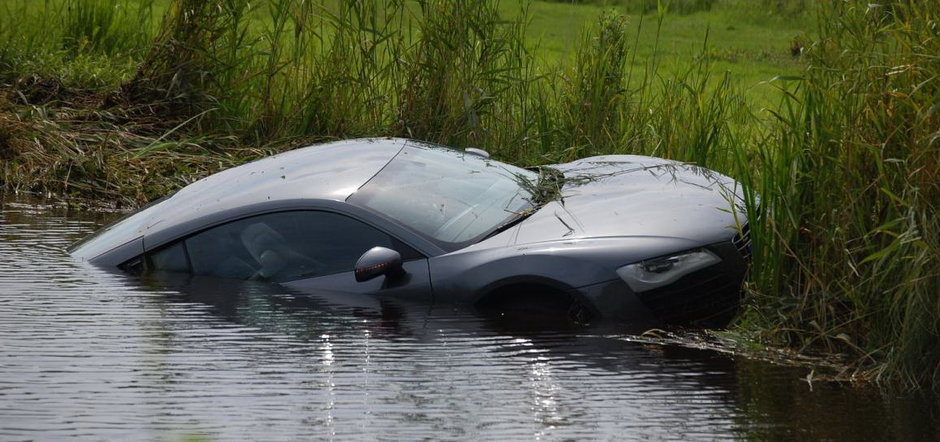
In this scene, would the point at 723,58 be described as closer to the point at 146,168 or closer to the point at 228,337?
the point at 146,168

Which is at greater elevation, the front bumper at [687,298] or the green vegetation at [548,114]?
the green vegetation at [548,114]

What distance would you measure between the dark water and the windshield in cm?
42

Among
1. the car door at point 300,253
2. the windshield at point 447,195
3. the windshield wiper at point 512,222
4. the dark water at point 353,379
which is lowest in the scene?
the dark water at point 353,379

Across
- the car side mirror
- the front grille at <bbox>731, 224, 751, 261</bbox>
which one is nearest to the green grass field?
the front grille at <bbox>731, 224, 751, 261</bbox>

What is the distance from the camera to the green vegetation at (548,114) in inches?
216

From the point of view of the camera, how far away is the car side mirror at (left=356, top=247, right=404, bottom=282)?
19.4 ft

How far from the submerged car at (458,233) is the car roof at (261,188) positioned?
1 cm

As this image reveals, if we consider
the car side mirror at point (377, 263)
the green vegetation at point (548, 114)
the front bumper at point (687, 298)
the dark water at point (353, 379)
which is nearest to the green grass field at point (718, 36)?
the green vegetation at point (548, 114)

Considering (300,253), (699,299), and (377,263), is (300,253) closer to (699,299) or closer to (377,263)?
(377,263)

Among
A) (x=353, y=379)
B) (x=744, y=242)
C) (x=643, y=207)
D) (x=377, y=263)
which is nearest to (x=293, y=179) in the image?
(x=377, y=263)

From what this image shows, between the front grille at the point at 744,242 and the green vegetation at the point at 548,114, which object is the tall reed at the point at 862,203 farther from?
the front grille at the point at 744,242

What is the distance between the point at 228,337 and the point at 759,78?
13.2m

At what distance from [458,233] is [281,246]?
0.85m

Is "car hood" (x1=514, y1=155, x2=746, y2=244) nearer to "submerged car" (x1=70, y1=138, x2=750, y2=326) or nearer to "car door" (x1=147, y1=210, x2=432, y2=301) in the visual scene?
"submerged car" (x1=70, y1=138, x2=750, y2=326)
